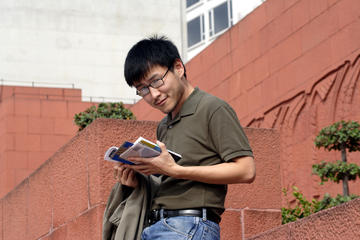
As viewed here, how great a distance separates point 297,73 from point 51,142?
6672mm

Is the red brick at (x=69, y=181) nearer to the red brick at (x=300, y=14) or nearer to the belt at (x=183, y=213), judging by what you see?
the belt at (x=183, y=213)

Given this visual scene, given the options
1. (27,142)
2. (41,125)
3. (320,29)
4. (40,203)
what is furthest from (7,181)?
(40,203)

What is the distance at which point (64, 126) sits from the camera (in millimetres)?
17594

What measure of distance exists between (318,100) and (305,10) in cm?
162

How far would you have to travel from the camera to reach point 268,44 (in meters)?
13.8

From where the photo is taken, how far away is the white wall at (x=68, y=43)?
2338 centimetres

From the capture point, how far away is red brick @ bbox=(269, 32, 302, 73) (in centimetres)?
1291

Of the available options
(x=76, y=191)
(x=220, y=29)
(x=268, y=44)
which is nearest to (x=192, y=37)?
(x=220, y=29)

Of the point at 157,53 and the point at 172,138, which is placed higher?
the point at 157,53

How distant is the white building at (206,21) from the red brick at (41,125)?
42.5ft

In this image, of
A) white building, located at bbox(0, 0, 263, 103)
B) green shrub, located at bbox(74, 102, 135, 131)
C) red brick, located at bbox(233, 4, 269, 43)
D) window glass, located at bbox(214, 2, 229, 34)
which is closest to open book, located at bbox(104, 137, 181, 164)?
green shrub, located at bbox(74, 102, 135, 131)

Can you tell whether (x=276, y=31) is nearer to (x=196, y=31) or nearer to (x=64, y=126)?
(x=64, y=126)

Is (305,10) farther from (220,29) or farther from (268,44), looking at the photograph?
(220,29)

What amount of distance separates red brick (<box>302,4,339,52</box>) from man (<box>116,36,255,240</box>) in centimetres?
855
